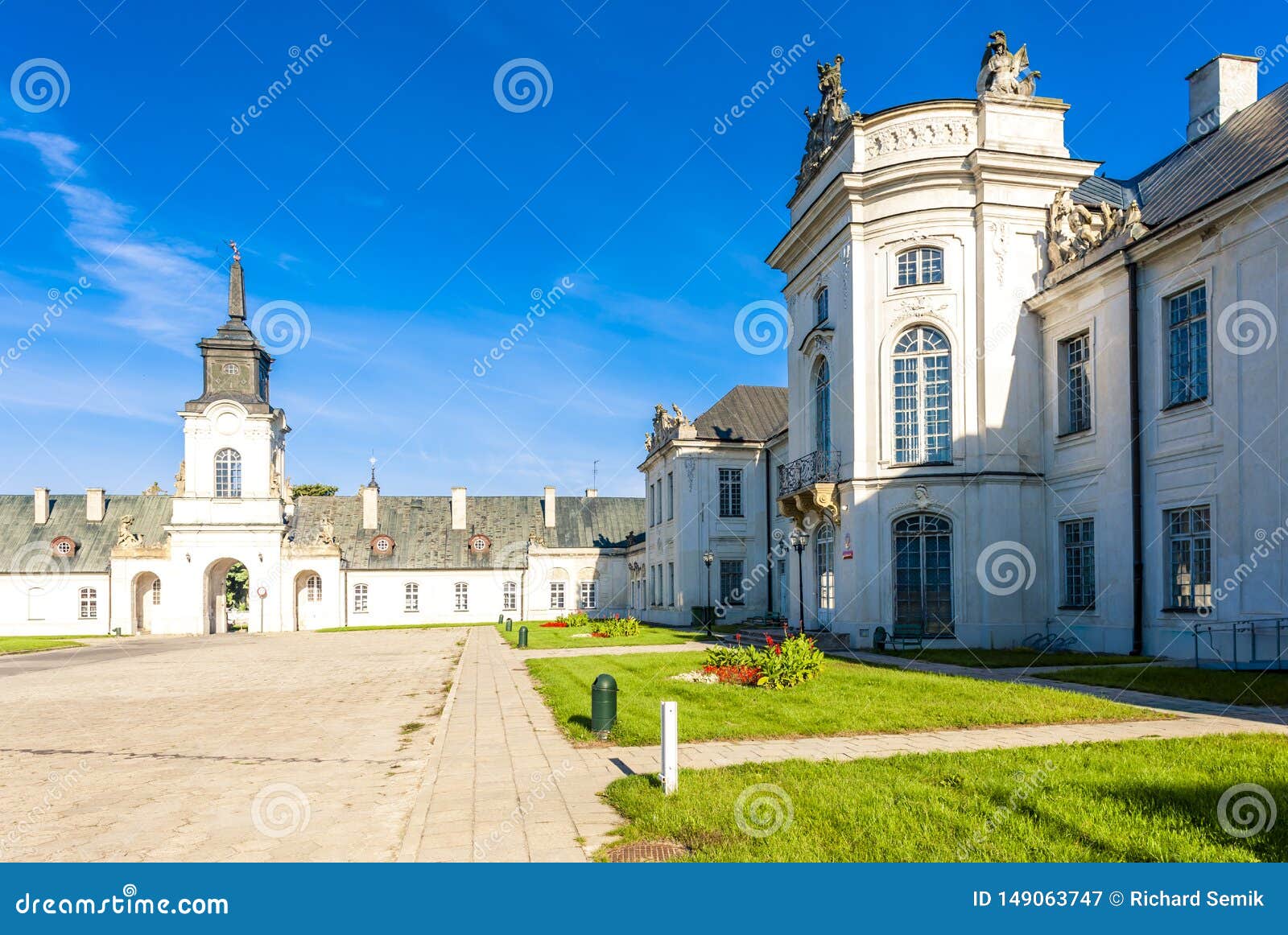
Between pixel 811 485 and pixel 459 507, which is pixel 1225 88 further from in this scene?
pixel 459 507

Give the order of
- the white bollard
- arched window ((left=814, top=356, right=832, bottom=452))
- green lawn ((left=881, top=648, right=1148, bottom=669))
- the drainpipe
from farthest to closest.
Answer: arched window ((left=814, top=356, right=832, bottom=452)), the drainpipe, green lawn ((left=881, top=648, right=1148, bottom=669)), the white bollard

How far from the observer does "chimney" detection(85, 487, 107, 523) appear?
57.8 metres

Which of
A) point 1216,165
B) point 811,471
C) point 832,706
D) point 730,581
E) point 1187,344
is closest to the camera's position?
point 832,706

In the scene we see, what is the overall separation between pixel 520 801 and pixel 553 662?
47.6 ft

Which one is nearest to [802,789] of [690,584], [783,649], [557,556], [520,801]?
[520,801]

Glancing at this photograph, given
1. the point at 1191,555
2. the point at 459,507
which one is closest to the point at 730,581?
the point at 459,507

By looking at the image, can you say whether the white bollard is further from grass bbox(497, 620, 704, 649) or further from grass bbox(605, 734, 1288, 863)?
grass bbox(497, 620, 704, 649)

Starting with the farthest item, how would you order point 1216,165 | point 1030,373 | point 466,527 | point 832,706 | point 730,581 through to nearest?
point 466,527, point 730,581, point 1030,373, point 1216,165, point 832,706

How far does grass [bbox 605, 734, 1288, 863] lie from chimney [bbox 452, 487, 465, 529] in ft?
171

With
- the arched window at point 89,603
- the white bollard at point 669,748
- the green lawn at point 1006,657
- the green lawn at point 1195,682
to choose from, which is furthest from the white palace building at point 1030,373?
the arched window at point 89,603

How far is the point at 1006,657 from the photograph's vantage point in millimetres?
20500

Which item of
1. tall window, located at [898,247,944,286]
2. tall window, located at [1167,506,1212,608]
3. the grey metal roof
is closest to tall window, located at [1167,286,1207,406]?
tall window, located at [1167,506,1212,608]

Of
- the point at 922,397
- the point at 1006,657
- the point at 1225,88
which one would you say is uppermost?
the point at 1225,88

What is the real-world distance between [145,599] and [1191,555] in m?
54.5
